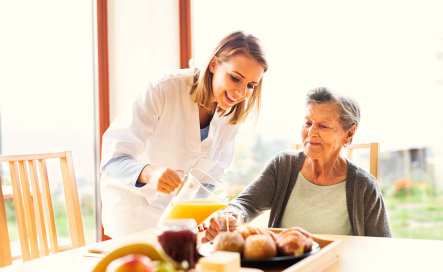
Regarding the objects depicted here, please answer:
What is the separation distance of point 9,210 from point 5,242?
4.46 ft

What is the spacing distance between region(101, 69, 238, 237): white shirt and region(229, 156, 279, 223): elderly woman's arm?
19 centimetres

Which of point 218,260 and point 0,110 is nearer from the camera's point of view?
point 218,260

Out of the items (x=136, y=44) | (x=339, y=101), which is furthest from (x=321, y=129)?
(x=136, y=44)

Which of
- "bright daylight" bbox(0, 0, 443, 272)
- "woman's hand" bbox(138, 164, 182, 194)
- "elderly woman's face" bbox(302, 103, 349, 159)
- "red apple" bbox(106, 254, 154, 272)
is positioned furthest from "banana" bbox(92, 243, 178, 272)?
"elderly woman's face" bbox(302, 103, 349, 159)

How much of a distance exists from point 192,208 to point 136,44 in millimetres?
2248

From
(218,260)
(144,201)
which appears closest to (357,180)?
(144,201)

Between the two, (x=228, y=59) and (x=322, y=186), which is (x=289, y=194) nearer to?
(x=322, y=186)

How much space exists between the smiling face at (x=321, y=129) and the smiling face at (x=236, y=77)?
1.01 ft

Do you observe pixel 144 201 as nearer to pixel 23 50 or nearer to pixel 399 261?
pixel 399 261

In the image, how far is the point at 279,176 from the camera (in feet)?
6.64

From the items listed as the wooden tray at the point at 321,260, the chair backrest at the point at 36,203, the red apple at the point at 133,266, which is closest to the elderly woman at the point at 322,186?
the wooden tray at the point at 321,260

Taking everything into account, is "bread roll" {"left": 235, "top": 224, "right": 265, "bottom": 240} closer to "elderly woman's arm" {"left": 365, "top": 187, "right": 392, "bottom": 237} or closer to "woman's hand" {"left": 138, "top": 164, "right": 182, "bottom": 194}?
"woman's hand" {"left": 138, "top": 164, "right": 182, "bottom": 194}

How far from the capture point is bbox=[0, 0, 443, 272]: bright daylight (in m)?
1.33

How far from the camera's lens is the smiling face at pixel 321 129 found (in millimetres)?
1948
